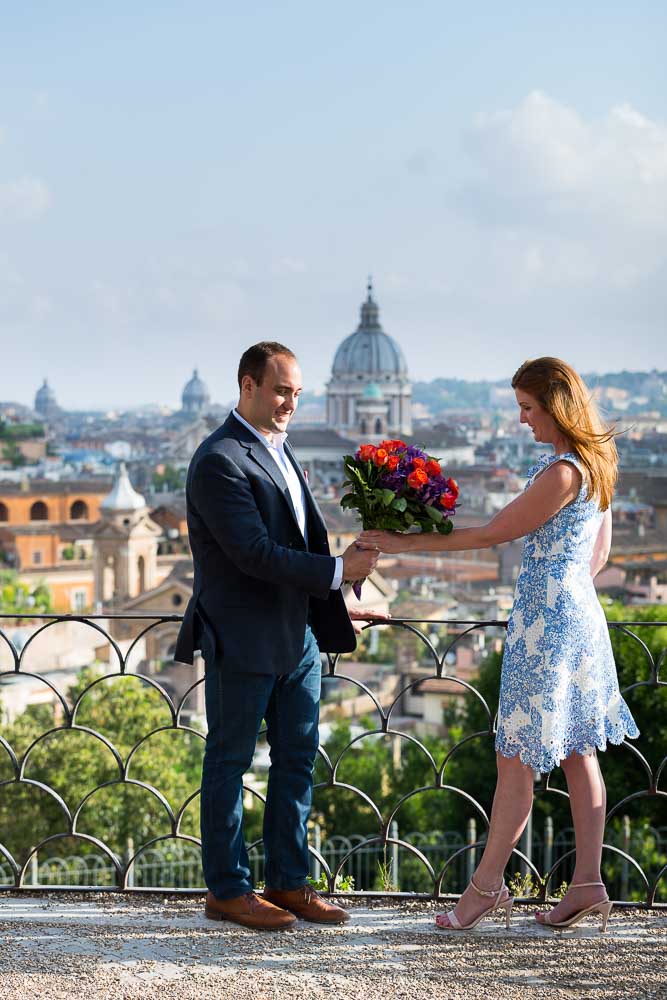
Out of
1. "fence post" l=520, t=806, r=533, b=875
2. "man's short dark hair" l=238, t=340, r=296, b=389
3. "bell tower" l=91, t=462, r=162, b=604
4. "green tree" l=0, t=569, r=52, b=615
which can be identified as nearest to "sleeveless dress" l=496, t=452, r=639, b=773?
"fence post" l=520, t=806, r=533, b=875

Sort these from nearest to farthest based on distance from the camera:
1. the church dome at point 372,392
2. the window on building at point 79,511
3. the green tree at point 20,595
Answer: the green tree at point 20,595
the window on building at point 79,511
the church dome at point 372,392

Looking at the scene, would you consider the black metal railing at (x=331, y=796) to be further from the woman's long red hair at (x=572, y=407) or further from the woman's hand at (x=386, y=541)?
the woman's long red hair at (x=572, y=407)

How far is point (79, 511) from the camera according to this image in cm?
5669

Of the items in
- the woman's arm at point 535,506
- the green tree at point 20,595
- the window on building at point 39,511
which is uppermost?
the window on building at point 39,511

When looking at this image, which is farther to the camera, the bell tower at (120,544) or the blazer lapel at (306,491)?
the bell tower at (120,544)

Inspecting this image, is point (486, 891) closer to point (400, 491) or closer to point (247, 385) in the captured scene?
point (400, 491)

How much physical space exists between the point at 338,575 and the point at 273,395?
0.31 meters

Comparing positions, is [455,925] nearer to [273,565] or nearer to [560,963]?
[560,963]

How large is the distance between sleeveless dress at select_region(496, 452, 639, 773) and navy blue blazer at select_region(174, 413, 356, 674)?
0.32m

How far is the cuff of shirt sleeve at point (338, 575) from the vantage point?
76.1 inches

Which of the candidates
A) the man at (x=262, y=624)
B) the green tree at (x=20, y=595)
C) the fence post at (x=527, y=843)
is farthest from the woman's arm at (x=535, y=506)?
the green tree at (x=20, y=595)

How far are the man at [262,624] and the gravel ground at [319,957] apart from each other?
0.08m

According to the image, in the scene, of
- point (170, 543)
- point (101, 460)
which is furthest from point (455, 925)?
point (101, 460)

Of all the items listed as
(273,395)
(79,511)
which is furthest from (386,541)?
(79,511)
